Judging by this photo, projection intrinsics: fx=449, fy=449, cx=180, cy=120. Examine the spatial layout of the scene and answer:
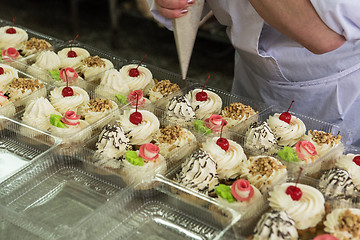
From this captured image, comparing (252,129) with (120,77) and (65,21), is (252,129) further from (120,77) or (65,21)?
(65,21)

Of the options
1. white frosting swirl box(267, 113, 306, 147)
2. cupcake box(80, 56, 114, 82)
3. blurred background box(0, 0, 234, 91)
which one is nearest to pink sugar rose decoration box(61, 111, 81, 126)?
cupcake box(80, 56, 114, 82)

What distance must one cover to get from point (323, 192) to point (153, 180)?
0.74 meters

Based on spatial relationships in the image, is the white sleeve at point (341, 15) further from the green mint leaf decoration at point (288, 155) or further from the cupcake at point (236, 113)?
the cupcake at point (236, 113)

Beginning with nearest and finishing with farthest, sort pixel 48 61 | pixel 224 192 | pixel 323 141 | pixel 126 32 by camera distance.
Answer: pixel 224 192 < pixel 323 141 < pixel 48 61 < pixel 126 32

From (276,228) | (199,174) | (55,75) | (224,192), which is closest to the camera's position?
(276,228)

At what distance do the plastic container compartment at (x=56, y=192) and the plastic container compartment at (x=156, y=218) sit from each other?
2.9 inches

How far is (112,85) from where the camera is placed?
2.78m

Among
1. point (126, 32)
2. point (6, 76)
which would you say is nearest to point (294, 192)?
point (6, 76)

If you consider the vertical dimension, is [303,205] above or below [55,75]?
above

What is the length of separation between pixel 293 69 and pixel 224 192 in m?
0.98

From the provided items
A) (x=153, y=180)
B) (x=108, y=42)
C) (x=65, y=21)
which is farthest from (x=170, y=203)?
(x=65, y=21)

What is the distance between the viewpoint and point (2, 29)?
3.29m

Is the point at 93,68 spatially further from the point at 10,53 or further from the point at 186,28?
the point at 186,28

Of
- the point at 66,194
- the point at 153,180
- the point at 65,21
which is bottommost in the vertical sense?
the point at 65,21
